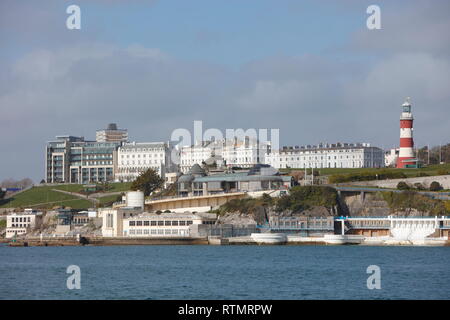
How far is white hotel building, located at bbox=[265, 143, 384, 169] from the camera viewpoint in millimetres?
164625

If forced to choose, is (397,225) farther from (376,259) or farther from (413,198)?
(376,259)

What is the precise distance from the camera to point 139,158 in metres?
182

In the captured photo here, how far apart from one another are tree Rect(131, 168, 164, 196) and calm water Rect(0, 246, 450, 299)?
1966 inches

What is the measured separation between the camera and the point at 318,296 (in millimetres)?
45375

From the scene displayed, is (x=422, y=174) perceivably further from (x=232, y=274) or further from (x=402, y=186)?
(x=232, y=274)

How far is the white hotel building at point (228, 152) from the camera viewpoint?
534 ft

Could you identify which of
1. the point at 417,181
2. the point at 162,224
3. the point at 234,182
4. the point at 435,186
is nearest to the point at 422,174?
the point at 417,181

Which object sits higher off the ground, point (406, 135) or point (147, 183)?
point (406, 135)

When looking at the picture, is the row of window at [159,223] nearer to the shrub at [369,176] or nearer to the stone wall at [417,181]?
the stone wall at [417,181]

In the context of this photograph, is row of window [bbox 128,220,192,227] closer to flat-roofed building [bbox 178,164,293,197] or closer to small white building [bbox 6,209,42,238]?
flat-roofed building [bbox 178,164,293,197]

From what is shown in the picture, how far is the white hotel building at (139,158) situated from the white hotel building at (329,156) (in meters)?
23.0

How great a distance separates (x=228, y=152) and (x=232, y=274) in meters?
111

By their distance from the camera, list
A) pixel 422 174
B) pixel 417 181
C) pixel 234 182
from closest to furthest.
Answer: pixel 417 181 → pixel 422 174 → pixel 234 182
